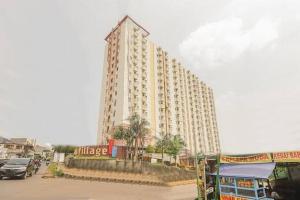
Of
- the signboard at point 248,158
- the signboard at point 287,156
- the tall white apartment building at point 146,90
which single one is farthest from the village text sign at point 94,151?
the signboard at point 287,156

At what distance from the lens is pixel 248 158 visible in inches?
422

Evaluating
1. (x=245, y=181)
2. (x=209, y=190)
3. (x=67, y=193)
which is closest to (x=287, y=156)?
(x=245, y=181)

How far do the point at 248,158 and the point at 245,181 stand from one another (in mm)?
1138

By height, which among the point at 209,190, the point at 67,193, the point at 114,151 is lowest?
the point at 67,193

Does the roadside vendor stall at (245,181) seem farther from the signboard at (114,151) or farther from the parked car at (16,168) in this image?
the signboard at (114,151)

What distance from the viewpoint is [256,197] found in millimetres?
9523

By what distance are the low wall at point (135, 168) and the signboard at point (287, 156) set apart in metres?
22.8

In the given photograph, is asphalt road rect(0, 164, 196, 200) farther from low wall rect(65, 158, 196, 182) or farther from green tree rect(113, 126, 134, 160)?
green tree rect(113, 126, 134, 160)

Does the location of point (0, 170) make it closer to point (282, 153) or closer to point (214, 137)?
point (282, 153)

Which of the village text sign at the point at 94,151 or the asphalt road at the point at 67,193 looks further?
the village text sign at the point at 94,151

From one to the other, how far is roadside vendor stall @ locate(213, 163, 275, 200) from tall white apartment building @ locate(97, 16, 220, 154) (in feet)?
144

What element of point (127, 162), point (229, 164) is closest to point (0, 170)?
point (127, 162)

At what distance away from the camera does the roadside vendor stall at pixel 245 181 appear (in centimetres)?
960

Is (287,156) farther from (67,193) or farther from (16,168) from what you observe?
(16,168)
